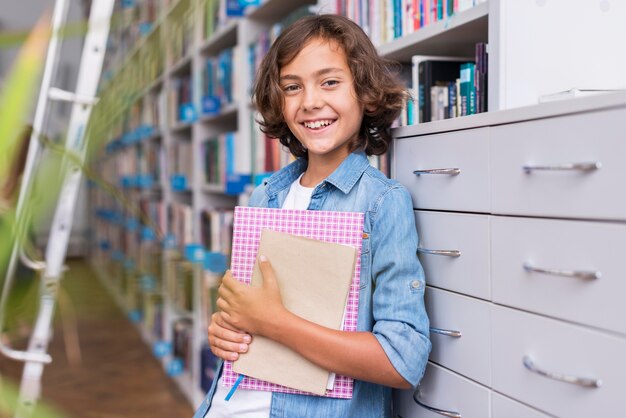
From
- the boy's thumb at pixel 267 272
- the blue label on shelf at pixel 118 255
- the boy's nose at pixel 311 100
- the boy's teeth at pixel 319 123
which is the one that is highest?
the boy's nose at pixel 311 100

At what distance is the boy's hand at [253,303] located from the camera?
95 cm

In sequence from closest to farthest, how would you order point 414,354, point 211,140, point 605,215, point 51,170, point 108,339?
point 51,170, point 605,215, point 414,354, point 211,140, point 108,339

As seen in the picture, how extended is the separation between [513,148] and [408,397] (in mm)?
495

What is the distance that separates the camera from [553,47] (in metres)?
0.98

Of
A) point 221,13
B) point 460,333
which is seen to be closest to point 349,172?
point 460,333

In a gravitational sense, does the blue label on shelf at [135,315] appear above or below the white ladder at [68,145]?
below

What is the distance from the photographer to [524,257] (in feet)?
2.71

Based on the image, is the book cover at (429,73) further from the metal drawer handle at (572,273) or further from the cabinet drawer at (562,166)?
the metal drawer handle at (572,273)

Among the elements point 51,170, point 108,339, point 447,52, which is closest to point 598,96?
point 51,170

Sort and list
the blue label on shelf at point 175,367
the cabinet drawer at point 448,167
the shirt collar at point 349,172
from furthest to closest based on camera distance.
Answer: the blue label on shelf at point 175,367, the shirt collar at point 349,172, the cabinet drawer at point 448,167

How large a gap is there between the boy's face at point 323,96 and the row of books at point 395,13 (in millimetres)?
235

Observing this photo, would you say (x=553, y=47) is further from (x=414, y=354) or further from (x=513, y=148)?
(x=414, y=354)

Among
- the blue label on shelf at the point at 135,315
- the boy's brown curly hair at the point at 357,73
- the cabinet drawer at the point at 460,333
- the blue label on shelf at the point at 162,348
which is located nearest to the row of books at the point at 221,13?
the boy's brown curly hair at the point at 357,73

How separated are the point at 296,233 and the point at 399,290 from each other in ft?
0.58
